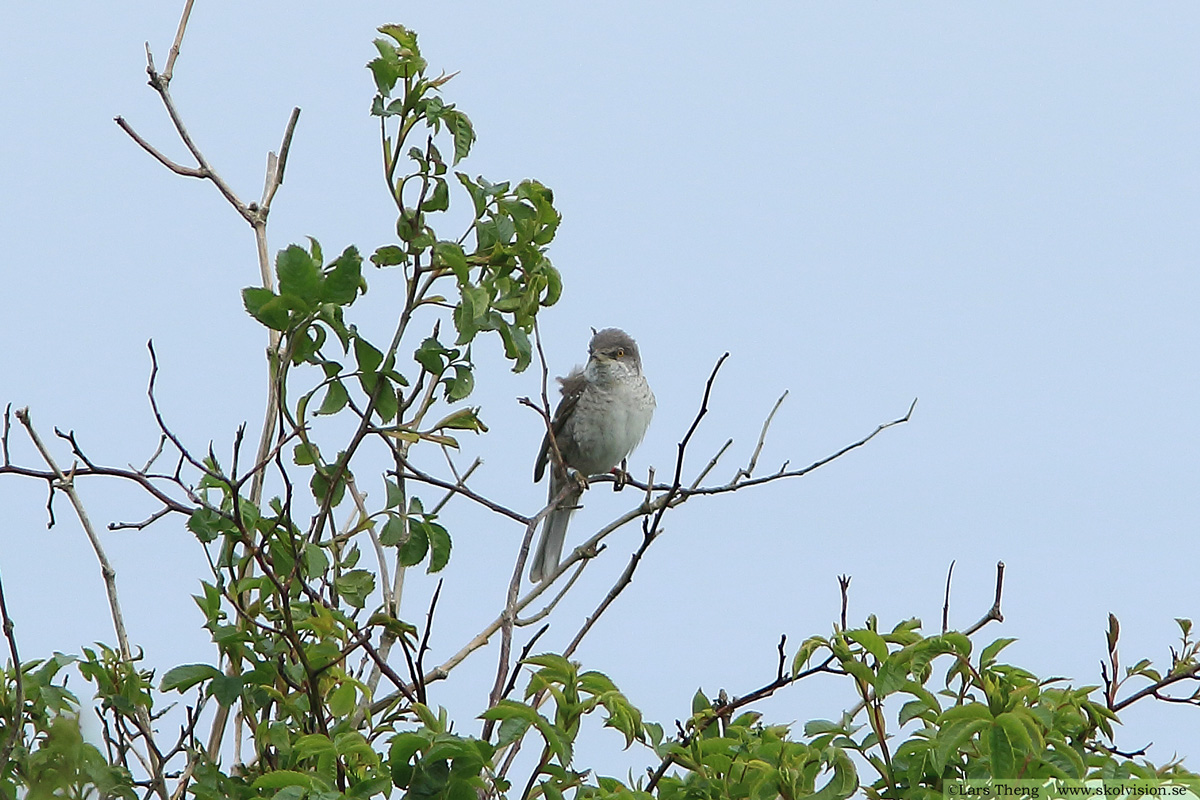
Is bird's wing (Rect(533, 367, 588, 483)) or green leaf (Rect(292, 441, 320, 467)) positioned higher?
bird's wing (Rect(533, 367, 588, 483))

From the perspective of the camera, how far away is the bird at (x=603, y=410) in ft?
22.6

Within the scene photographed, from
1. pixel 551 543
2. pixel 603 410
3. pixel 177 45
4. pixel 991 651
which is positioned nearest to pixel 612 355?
pixel 603 410

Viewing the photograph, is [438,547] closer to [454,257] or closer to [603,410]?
[454,257]

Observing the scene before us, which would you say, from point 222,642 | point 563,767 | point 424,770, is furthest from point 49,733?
point 563,767

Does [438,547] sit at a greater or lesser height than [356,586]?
greater

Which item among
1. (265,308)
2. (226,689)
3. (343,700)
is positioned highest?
(265,308)

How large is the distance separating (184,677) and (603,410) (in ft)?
13.9

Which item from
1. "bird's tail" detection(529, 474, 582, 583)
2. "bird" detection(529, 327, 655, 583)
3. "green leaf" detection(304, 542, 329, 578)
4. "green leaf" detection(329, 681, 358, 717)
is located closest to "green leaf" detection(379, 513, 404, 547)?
"green leaf" detection(304, 542, 329, 578)

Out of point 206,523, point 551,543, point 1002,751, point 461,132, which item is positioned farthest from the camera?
point 551,543

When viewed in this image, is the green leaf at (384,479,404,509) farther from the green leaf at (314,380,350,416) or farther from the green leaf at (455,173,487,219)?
the green leaf at (455,173,487,219)

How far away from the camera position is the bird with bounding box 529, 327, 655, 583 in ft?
22.6

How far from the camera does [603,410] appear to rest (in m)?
6.87

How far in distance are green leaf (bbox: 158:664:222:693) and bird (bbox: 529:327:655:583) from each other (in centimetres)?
400

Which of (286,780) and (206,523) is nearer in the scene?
(286,780)
